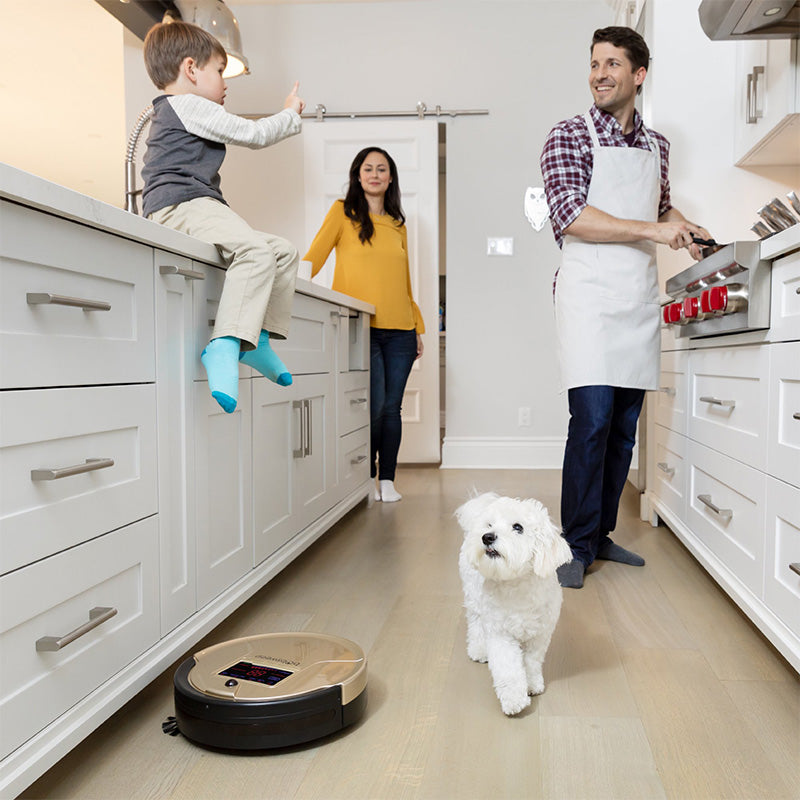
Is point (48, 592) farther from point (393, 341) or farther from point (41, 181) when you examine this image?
point (393, 341)

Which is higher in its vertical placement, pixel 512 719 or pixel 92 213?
pixel 92 213

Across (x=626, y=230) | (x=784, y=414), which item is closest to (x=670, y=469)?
(x=626, y=230)

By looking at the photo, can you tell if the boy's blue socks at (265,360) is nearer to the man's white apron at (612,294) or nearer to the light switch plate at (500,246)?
the man's white apron at (612,294)

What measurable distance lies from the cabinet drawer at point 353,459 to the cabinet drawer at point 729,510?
1190mm

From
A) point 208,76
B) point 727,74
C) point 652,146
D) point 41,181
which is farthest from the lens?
point 727,74

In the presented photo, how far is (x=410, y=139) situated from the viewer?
4.29 metres

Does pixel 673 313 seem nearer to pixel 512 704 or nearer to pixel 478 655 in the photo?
pixel 478 655

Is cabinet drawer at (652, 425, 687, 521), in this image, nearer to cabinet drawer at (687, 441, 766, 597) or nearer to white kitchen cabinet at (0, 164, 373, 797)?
cabinet drawer at (687, 441, 766, 597)

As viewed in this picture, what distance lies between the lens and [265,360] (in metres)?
1.72

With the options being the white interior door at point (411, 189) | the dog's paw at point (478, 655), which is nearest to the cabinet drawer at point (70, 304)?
the dog's paw at point (478, 655)

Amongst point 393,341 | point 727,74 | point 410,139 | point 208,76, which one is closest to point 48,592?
point 208,76

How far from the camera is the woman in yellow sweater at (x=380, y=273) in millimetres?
3451

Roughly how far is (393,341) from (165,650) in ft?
7.52

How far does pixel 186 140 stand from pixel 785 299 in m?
1.35
